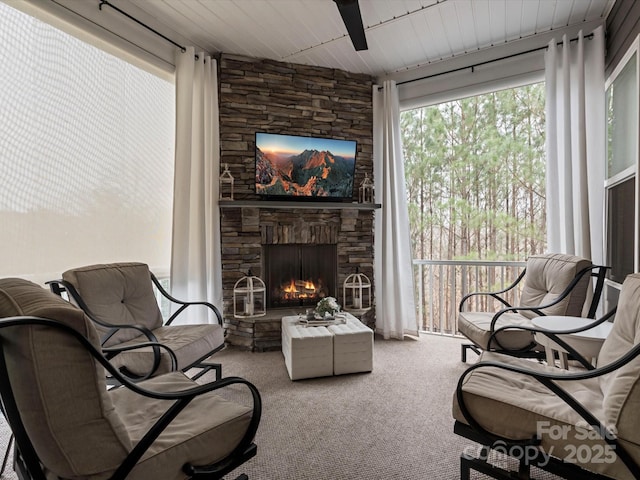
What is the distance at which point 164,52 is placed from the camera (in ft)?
10.4

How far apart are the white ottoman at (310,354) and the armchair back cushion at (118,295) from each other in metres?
1.04

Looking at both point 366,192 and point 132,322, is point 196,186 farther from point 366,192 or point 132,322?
point 366,192

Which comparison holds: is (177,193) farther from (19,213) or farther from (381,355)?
(381,355)

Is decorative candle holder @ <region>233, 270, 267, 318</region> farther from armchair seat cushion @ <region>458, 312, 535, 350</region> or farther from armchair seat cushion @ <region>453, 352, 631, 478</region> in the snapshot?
armchair seat cushion @ <region>453, 352, 631, 478</region>

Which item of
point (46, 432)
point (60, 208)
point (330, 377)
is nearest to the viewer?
point (46, 432)

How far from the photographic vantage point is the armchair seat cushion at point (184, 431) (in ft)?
3.67

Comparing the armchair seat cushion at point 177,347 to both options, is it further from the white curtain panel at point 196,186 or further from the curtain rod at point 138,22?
the curtain rod at point 138,22

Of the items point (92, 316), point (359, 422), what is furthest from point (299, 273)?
point (92, 316)

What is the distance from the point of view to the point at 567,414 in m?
1.27

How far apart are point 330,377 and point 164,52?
3183mm

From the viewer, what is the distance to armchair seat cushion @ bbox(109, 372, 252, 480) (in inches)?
44.1

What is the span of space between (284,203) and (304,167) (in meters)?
0.45

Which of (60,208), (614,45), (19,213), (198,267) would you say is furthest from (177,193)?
(614,45)

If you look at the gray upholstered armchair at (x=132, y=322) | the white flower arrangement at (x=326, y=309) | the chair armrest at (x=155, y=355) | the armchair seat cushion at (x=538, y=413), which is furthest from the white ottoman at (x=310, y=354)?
the armchair seat cushion at (x=538, y=413)
